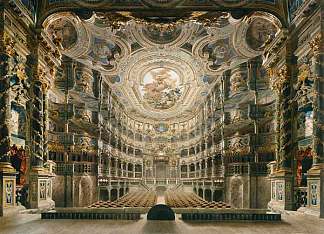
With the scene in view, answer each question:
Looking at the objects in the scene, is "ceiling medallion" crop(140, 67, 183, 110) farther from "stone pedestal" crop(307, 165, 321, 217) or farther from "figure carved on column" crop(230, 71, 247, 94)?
"stone pedestal" crop(307, 165, 321, 217)

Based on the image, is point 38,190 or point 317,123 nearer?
point 317,123

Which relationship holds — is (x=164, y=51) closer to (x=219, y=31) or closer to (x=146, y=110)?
(x=219, y=31)

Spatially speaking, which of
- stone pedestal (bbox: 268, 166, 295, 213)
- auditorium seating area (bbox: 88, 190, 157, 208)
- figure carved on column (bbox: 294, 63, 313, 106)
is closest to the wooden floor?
stone pedestal (bbox: 268, 166, 295, 213)

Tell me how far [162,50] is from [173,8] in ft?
54.9

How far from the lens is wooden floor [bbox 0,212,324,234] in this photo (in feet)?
23.7

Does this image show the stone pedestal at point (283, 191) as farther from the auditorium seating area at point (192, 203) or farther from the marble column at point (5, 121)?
the marble column at point (5, 121)

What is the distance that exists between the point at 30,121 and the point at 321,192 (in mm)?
9283

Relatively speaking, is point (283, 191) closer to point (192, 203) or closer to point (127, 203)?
point (192, 203)

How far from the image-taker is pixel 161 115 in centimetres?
4506

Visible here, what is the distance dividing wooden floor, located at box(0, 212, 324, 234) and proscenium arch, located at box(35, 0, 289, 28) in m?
6.61

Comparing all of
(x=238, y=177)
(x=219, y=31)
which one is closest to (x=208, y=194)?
(x=238, y=177)

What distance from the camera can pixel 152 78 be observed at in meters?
35.2

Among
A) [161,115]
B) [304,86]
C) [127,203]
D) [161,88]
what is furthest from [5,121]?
[161,115]

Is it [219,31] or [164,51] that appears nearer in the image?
[219,31]
